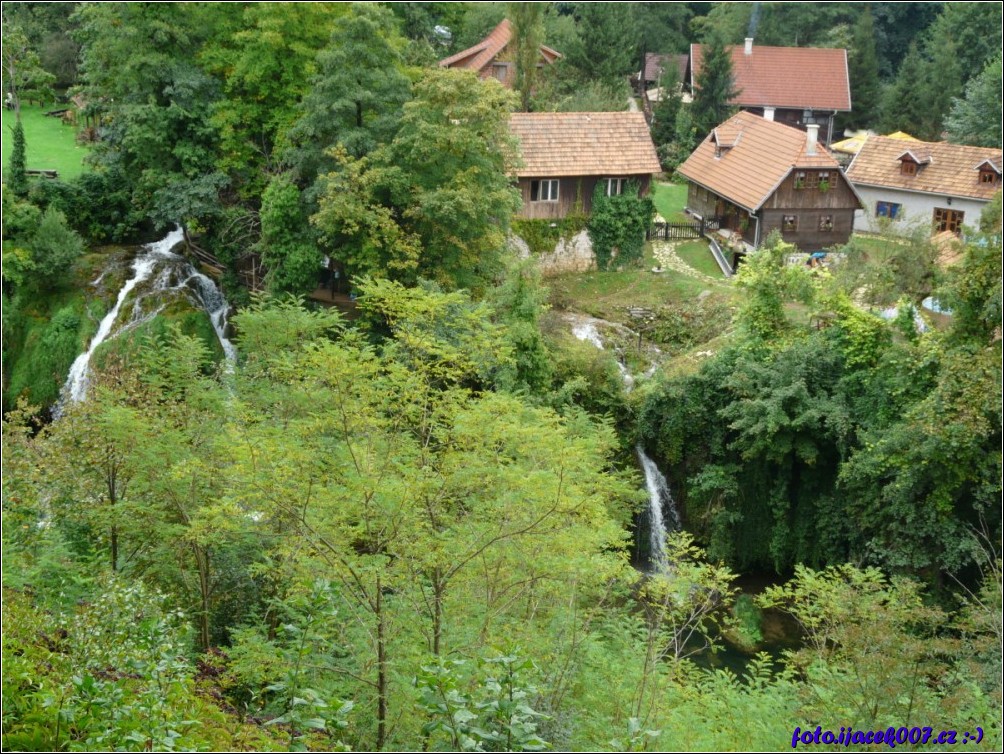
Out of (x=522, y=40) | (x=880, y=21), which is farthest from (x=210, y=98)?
(x=880, y=21)

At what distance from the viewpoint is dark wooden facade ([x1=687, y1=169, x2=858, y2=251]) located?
29.6 metres

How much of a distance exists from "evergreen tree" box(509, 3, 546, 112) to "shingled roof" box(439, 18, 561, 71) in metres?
2.76

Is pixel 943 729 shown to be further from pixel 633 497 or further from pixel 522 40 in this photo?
pixel 522 40

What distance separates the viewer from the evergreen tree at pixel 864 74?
41.2 m

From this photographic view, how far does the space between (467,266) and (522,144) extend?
8.53 meters

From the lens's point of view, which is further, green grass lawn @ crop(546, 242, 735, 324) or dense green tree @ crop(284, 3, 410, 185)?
green grass lawn @ crop(546, 242, 735, 324)

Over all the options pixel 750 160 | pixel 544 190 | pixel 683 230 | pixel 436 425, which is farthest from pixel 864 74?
pixel 436 425

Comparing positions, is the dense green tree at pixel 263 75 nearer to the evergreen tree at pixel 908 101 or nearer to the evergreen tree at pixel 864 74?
the evergreen tree at pixel 908 101

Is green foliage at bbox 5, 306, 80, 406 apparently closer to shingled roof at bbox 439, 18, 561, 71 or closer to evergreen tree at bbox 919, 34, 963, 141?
shingled roof at bbox 439, 18, 561, 71

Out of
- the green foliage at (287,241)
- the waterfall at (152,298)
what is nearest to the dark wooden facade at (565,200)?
the green foliage at (287,241)

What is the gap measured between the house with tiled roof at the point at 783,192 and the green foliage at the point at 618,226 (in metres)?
3.16

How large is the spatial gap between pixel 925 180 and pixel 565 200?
11546mm

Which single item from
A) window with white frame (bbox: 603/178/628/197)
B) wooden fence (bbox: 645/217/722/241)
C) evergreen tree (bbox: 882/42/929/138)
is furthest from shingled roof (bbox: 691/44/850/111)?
window with white frame (bbox: 603/178/628/197)

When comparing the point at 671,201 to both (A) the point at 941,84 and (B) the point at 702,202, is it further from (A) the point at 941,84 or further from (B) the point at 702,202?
(A) the point at 941,84
